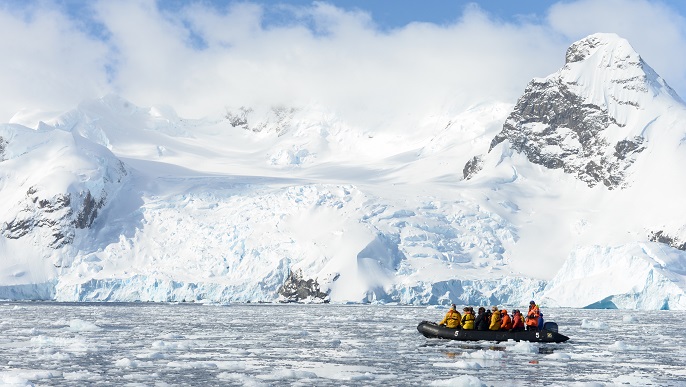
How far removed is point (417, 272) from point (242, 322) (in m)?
57.5

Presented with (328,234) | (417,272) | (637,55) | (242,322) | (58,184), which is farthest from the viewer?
(637,55)

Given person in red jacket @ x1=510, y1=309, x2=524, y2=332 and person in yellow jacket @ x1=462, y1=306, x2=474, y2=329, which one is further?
person in yellow jacket @ x1=462, y1=306, x2=474, y2=329

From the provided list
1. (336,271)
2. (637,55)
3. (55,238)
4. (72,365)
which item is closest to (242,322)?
(72,365)

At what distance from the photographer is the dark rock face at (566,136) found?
157 metres

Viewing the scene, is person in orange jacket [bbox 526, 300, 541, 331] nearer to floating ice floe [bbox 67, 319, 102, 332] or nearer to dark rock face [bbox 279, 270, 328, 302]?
floating ice floe [bbox 67, 319, 102, 332]

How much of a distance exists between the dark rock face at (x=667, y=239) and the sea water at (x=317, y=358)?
87.1 meters

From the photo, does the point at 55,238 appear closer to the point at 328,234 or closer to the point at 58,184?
the point at 58,184

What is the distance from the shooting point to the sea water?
26.0 meters

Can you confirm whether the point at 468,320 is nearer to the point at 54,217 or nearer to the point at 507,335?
the point at 507,335

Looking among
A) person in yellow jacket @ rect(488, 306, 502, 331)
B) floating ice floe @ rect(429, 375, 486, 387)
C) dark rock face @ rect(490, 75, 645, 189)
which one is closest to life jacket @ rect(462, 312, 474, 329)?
person in yellow jacket @ rect(488, 306, 502, 331)

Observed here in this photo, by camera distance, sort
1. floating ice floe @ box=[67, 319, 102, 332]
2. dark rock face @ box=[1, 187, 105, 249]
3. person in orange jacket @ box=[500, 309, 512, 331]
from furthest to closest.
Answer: dark rock face @ box=[1, 187, 105, 249] < floating ice floe @ box=[67, 319, 102, 332] < person in orange jacket @ box=[500, 309, 512, 331]

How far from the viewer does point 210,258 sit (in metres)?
123

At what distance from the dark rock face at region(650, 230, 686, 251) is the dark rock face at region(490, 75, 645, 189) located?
21.7m

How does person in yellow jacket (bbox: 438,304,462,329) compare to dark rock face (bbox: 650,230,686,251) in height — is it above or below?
below
